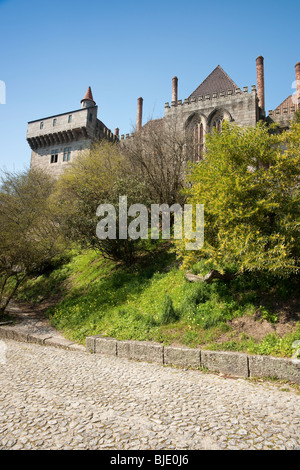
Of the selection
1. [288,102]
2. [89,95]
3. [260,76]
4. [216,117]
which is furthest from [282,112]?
[89,95]

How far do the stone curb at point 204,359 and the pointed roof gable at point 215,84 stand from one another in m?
26.3

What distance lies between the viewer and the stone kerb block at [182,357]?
206 inches

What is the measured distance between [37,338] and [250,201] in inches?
254

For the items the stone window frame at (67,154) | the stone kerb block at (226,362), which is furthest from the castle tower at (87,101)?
the stone kerb block at (226,362)

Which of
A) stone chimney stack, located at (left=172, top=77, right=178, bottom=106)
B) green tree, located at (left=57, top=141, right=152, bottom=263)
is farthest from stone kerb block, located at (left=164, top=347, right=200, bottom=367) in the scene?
stone chimney stack, located at (left=172, top=77, right=178, bottom=106)

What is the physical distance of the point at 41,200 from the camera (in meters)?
12.5

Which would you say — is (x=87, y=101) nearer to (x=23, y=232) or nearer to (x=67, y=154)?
(x=67, y=154)

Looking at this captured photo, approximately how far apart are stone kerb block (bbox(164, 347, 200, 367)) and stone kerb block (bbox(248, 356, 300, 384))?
0.98 metres

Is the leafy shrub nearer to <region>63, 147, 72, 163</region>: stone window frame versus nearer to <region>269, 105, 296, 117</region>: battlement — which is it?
<region>269, 105, 296, 117</region>: battlement

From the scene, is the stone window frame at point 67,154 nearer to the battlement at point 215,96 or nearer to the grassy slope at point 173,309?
the battlement at point 215,96

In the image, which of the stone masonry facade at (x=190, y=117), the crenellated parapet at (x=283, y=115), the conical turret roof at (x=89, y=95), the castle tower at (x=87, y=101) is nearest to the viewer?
the stone masonry facade at (x=190, y=117)

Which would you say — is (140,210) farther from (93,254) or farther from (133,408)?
(133,408)

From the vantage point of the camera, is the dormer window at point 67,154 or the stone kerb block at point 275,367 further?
the dormer window at point 67,154

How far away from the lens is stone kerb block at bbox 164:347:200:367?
17.2 ft
